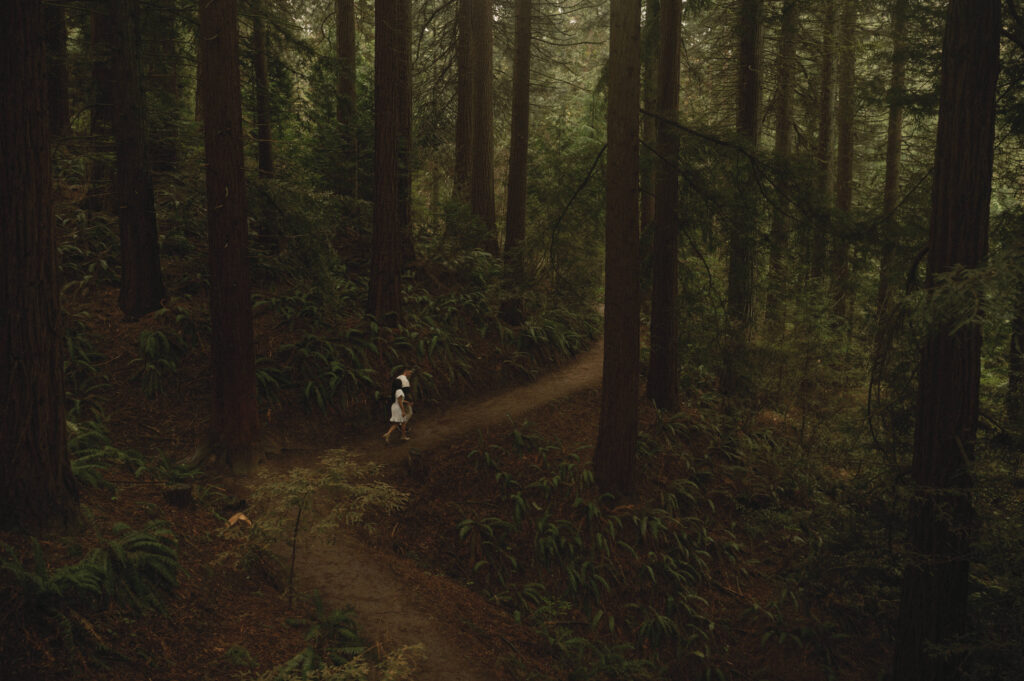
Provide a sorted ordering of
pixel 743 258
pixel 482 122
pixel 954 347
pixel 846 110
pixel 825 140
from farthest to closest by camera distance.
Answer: pixel 825 140 → pixel 846 110 → pixel 482 122 → pixel 743 258 → pixel 954 347

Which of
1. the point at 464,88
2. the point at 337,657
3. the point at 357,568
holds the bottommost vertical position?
the point at 357,568

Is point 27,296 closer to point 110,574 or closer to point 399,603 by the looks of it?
point 110,574

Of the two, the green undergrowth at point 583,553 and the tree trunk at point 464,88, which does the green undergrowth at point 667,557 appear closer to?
the green undergrowth at point 583,553

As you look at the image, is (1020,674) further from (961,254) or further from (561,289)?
(561,289)

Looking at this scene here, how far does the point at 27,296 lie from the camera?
518cm

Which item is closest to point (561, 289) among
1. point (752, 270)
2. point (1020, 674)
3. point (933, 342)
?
point (752, 270)

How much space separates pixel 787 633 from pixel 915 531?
3438 mm

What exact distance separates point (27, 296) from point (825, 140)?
19071mm

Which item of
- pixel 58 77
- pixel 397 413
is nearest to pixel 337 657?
pixel 397 413

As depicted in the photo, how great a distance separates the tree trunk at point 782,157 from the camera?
1045cm

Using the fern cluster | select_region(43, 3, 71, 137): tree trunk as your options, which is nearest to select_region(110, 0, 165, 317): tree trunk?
select_region(43, 3, 71, 137): tree trunk

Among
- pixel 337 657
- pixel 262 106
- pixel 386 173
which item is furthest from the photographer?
pixel 262 106

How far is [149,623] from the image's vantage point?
5.23m

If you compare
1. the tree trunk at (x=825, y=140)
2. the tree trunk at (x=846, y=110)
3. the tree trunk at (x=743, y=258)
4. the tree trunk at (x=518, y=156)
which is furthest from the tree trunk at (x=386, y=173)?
the tree trunk at (x=846, y=110)
